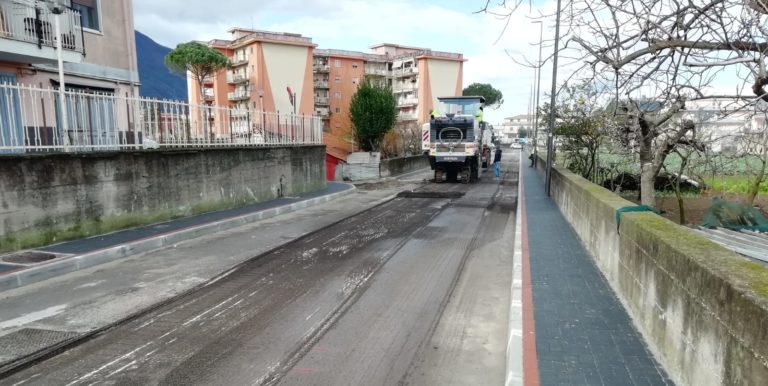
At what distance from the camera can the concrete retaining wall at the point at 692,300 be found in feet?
8.77

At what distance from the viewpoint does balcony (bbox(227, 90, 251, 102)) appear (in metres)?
63.3

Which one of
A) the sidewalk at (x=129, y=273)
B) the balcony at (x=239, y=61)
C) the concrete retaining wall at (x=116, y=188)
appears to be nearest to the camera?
the sidewalk at (x=129, y=273)

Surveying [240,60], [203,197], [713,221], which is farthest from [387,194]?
[240,60]

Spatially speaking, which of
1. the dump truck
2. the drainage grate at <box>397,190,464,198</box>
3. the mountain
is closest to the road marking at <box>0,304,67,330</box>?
the drainage grate at <box>397,190,464,198</box>

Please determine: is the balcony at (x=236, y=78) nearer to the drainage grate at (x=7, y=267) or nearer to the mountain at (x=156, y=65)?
the mountain at (x=156, y=65)

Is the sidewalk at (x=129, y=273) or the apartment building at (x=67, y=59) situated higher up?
the apartment building at (x=67, y=59)

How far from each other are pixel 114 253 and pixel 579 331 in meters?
7.87

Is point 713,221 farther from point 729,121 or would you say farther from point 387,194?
point 387,194

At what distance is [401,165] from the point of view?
1224 inches

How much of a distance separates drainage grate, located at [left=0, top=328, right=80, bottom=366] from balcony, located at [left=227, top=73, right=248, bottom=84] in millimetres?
60856

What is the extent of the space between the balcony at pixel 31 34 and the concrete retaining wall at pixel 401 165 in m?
17.2

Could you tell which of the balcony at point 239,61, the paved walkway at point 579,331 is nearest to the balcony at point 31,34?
the paved walkway at point 579,331

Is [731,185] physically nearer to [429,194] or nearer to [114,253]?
[429,194]

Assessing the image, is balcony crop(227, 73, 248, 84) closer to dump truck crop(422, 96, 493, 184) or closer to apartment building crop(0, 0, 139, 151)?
dump truck crop(422, 96, 493, 184)
